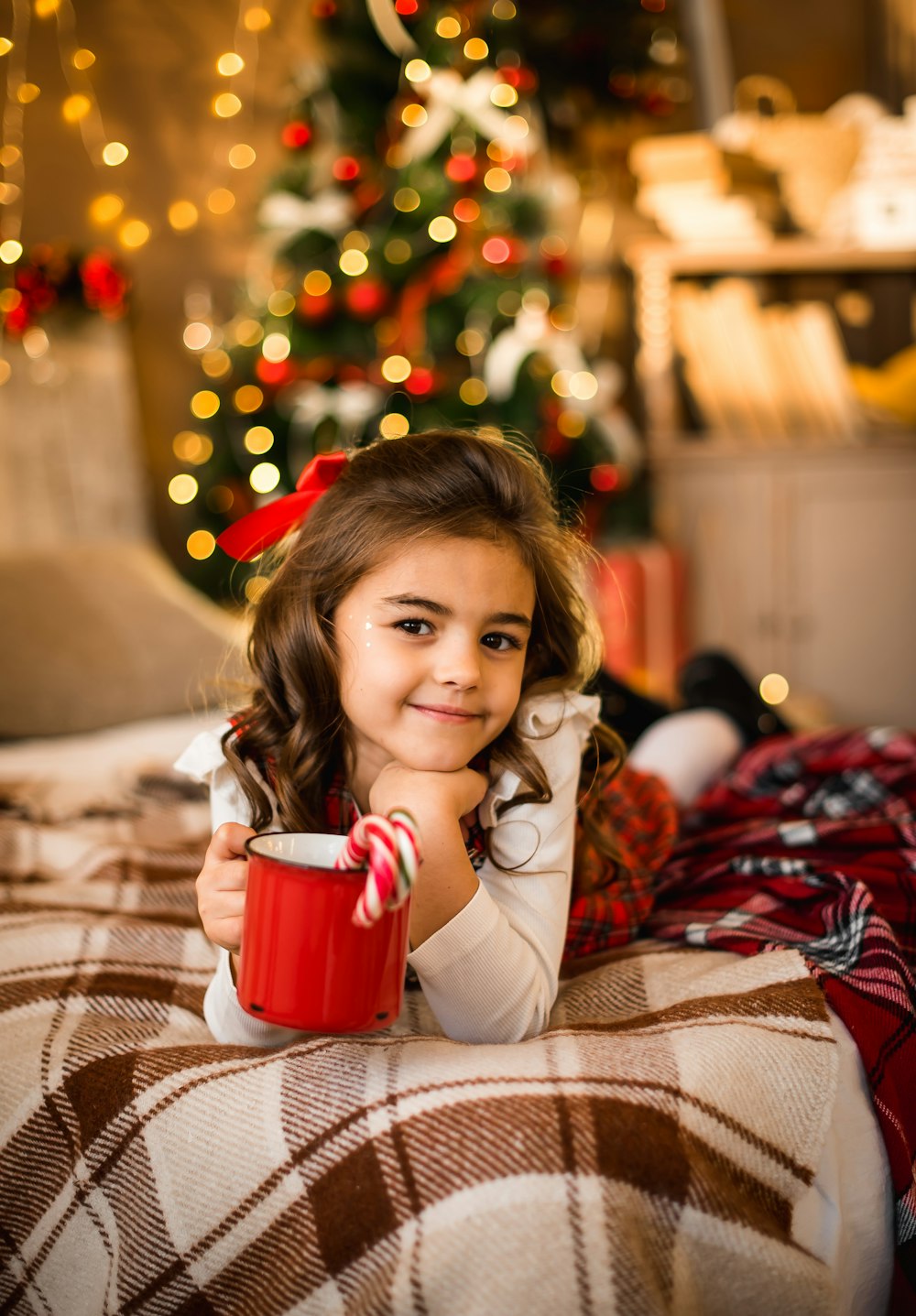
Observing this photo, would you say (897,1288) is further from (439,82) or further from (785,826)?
(439,82)

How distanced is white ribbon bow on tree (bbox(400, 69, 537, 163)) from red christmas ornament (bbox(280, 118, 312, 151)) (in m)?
0.23

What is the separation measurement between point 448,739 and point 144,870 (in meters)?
0.56

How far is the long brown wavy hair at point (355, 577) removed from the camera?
0.89 m

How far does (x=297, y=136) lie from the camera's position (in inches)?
98.0

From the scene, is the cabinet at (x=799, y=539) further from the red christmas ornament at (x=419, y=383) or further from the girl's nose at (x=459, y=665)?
the girl's nose at (x=459, y=665)

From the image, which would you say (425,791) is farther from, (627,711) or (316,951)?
(627,711)

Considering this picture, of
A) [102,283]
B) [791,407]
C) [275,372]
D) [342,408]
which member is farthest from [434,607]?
[791,407]

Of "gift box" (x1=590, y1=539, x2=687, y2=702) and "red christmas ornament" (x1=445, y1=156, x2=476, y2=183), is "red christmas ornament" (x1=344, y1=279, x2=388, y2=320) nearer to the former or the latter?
"red christmas ornament" (x1=445, y1=156, x2=476, y2=183)

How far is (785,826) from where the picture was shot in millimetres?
1181

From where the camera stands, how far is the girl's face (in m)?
0.84

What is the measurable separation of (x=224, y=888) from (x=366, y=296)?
1.86m

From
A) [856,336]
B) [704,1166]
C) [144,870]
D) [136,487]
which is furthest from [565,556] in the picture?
[856,336]

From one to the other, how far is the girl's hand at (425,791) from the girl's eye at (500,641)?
10cm

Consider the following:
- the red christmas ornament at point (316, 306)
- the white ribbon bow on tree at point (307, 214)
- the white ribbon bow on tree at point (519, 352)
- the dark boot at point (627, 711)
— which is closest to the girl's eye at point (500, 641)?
the dark boot at point (627, 711)
